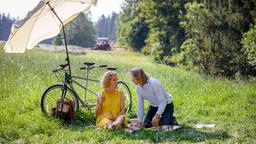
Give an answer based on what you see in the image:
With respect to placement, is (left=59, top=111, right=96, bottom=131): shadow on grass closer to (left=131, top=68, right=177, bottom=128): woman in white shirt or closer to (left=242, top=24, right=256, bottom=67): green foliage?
(left=131, top=68, right=177, bottom=128): woman in white shirt

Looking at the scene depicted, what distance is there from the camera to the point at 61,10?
35.9 ft

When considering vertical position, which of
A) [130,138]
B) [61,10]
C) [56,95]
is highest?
[61,10]

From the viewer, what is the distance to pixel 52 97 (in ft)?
35.5

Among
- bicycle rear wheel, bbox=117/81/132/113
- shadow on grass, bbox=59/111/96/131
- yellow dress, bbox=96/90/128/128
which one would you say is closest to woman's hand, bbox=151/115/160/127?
yellow dress, bbox=96/90/128/128

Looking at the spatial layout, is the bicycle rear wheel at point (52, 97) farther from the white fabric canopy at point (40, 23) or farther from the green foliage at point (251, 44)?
the green foliage at point (251, 44)

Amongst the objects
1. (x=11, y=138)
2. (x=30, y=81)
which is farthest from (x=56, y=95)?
(x=30, y=81)

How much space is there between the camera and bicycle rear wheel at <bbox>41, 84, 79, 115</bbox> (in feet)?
34.7

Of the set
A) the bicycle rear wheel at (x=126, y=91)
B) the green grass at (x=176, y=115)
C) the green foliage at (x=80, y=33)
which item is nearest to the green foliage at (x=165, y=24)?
the green grass at (x=176, y=115)

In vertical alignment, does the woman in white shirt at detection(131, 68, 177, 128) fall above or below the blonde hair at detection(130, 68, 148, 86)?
below

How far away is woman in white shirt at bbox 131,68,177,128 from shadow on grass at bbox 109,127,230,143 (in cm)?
52

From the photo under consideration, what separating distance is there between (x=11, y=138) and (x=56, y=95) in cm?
234

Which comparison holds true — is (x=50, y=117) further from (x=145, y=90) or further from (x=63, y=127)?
(x=145, y=90)

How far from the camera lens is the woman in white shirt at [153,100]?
9234mm

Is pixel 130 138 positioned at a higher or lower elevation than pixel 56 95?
lower
